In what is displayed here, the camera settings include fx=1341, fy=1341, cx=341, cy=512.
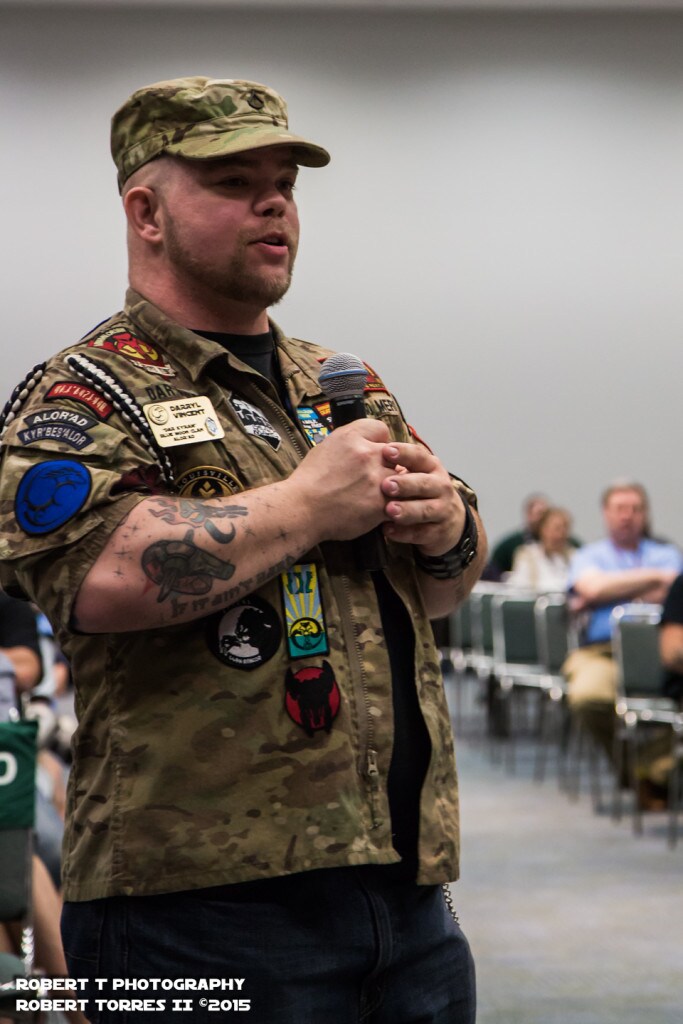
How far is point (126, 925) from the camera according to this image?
52.2 inches

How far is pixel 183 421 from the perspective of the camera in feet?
4.56

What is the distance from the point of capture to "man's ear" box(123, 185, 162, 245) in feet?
4.86

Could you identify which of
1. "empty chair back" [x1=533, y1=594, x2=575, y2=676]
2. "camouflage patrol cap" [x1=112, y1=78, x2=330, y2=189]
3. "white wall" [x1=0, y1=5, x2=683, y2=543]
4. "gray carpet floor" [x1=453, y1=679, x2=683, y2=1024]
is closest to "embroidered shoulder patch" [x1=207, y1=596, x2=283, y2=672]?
"camouflage patrol cap" [x1=112, y1=78, x2=330, y2=189]

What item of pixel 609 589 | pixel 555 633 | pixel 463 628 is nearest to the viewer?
pixel 609 589

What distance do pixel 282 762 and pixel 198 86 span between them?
745mm

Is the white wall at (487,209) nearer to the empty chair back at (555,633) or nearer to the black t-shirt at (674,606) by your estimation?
the empty chair back at (555,633)

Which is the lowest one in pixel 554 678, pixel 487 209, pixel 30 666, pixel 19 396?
pixel 554 678

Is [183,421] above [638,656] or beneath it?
above

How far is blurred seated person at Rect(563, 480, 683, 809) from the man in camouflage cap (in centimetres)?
505

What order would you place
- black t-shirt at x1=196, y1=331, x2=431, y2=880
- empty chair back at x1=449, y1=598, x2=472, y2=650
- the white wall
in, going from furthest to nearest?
1. the white wall
2. empty chair back at x1=449, y1=598, x2=472, y2=650
3. black t-shirt at x1=196, y1=331, x2=431, y2=880

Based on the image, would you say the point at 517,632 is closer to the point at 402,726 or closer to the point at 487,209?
the point at 402,726

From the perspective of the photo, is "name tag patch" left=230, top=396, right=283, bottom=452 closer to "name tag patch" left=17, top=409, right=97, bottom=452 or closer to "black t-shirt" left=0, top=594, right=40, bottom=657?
"name tag patch" left=17, top=409, right=97, bottom=452

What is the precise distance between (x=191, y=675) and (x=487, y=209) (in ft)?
40.6

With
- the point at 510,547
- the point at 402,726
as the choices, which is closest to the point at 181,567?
the point at 402,726
